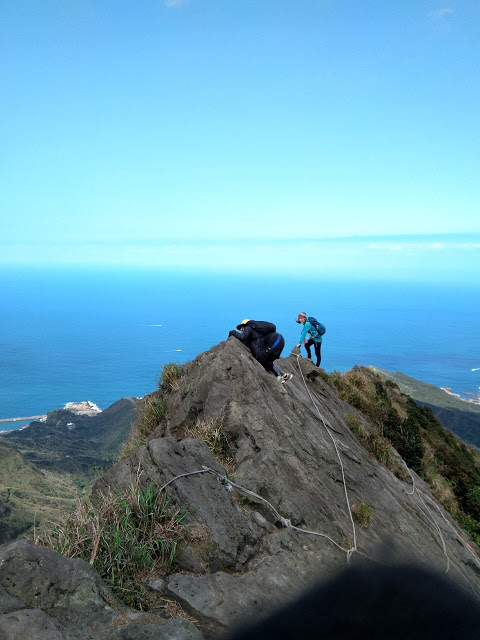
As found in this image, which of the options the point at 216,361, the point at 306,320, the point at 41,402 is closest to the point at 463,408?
the point at 306,320

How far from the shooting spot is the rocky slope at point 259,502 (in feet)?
15.3

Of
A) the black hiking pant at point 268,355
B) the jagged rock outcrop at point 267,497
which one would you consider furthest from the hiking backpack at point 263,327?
the jagged rock outcrop at point 267,497

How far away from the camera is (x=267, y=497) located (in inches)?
259

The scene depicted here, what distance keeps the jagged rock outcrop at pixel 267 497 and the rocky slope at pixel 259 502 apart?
0.06 feet

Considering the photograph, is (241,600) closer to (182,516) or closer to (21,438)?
(182,516)

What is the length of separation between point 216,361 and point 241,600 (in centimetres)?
549

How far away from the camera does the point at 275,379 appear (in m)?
10.4

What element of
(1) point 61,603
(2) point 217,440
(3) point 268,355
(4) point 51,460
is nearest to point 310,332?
(3) point 268,355

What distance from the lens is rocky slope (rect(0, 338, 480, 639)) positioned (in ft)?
15.3

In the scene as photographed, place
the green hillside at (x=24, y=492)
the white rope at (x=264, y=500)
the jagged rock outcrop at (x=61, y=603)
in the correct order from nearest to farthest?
the jagged rock outcrop at (x=61, y=603) → the white rope at (x=264, y=500) → the green hillside at (x=24, y=492)

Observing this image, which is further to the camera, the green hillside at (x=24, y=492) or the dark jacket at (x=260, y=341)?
the green hillside at (x=24, y=492)

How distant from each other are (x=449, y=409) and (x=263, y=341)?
108 metres

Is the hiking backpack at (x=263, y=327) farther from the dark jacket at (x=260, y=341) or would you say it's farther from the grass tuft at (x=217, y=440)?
the grass tuft at (x=217, y=440)

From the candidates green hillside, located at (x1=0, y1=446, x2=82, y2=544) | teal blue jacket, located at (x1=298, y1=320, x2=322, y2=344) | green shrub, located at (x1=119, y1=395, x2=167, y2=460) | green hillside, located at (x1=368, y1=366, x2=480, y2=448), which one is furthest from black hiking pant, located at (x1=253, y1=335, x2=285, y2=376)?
green hillside, located at (x1=368, y1=366, x2=480, y2=448)
